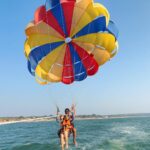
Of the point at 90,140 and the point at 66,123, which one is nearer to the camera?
the point at 66,123

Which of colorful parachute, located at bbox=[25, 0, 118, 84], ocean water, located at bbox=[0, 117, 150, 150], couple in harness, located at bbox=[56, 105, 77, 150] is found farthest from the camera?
ocean water, located at bbox=[0, 117, 150, 150]

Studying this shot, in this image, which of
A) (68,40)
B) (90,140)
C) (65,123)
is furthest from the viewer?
(90,140)

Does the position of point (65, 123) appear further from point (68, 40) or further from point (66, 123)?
point (68, 40)

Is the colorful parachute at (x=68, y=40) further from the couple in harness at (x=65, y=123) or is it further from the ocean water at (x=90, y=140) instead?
the ocean water at (x=90, y=140)

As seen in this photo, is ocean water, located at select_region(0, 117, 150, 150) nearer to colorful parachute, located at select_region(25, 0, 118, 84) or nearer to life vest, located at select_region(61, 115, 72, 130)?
life vest, located at select_region(61, 115, 72, 130)

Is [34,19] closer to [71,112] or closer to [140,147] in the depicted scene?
[71,112]

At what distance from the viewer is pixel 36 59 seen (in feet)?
37.0

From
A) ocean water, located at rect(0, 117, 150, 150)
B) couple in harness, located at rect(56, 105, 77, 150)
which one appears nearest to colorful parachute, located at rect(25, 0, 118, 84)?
couple in harness, located at rect(56, 105, 77, 150)

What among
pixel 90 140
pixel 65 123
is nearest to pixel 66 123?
pixel 65 123

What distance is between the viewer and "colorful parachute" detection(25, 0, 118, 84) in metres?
10.8

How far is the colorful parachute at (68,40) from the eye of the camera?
10828 mm

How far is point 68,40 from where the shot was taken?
11.2 m

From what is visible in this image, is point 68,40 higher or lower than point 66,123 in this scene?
higher

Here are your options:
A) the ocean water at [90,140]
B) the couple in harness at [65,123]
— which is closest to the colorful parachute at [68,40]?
the couple in harness at [65,123]
